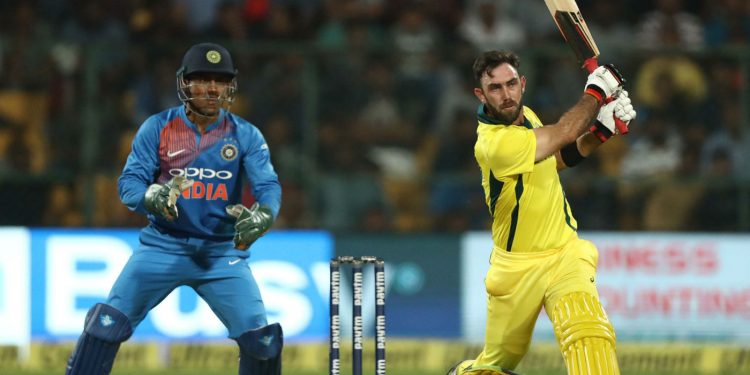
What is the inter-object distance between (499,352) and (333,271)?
3.20 ft

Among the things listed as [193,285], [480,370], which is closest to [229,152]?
[193,285]

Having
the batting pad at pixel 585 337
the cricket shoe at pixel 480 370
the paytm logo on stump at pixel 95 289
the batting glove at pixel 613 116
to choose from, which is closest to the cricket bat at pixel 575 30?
the batting glove at pixel 613 116

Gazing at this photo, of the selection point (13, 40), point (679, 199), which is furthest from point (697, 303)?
point (13, 40)

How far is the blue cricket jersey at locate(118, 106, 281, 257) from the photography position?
6.41 metres

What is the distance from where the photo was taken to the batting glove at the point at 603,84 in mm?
6270

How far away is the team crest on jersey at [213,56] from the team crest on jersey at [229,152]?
0.40 meters

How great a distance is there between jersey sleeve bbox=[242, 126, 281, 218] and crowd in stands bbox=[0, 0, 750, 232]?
378 centimetres

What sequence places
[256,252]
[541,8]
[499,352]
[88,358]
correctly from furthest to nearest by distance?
[541,8]
[256,252]
[499,352]
[88,358]

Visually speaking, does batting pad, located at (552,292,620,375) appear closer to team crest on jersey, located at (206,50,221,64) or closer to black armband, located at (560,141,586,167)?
black armband, located at (560,141,586,167)

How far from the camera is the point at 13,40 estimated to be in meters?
10.5

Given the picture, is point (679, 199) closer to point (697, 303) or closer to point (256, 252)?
point (697, 303)

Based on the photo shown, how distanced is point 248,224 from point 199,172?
50 centimetres

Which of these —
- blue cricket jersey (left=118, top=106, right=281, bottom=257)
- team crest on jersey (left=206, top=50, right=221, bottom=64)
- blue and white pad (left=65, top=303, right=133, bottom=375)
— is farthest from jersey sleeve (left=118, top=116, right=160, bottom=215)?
blue and white pad (left=65, top=303, right=133, bottom=375)

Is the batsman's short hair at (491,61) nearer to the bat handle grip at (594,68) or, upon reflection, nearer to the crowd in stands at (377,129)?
the bat handle grip at (594,68)
